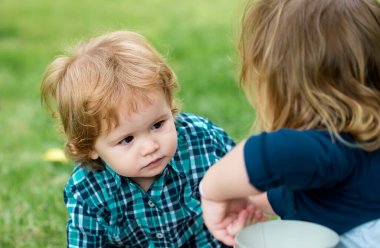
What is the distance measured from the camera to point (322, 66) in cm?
190

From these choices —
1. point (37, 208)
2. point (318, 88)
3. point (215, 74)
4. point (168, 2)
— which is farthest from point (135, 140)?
point (168, 2)

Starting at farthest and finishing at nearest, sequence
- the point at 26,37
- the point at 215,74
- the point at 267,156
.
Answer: the point at 26,37, the point at 215,74, the point at 267,156

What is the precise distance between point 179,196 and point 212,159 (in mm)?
179

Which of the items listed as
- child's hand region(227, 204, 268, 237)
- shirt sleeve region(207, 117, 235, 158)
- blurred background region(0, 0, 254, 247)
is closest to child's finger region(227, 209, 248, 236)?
child's hand region(227, 204, 268, 237)

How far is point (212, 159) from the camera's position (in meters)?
2.75

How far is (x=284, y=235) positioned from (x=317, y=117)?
0.32 m

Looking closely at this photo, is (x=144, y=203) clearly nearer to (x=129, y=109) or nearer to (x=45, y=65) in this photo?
(x=129, y=109)

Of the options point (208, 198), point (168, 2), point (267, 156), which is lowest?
point (168, 2)

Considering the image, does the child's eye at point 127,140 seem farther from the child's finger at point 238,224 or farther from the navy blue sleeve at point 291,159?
the navy blue sleeve at point 291,159

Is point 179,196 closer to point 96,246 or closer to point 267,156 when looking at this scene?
point 96,246

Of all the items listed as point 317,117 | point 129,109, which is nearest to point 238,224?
point 317,117

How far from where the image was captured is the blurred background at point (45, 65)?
3.40 m

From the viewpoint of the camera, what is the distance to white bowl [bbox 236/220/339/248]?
1.89m

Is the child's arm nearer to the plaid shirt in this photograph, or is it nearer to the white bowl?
the white bowl
